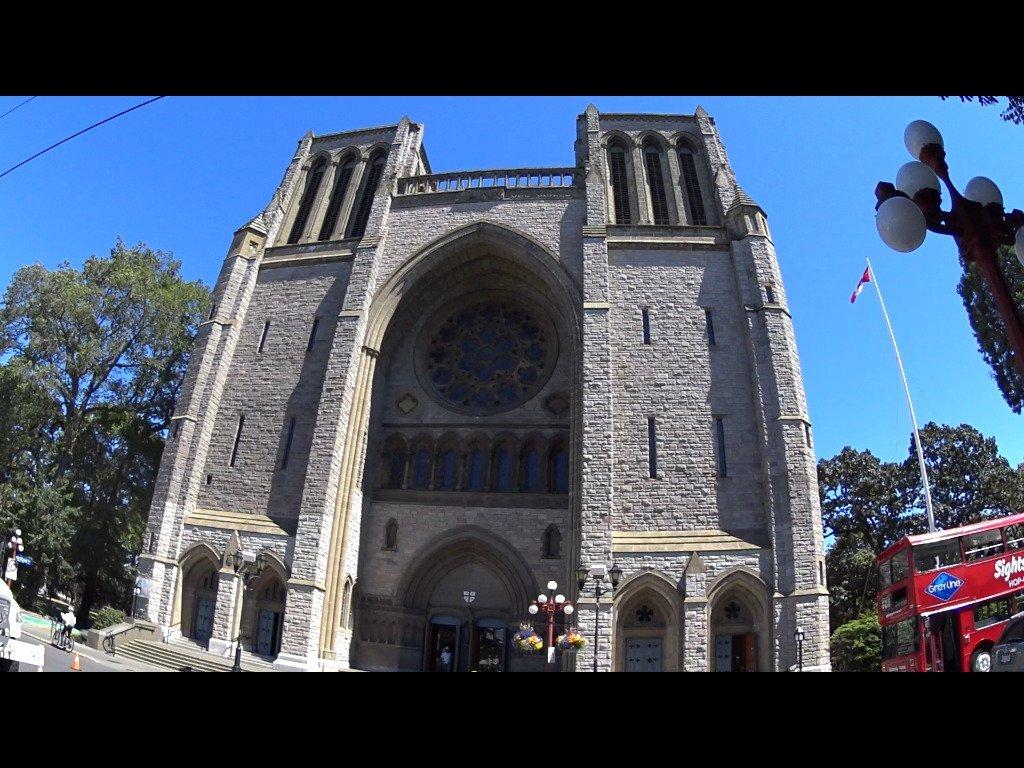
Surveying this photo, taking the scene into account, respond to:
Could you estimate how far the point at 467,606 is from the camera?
63.1 feet

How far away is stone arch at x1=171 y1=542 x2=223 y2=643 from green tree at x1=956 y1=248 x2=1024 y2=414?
19889 millimetres

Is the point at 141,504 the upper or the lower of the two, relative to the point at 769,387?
lower

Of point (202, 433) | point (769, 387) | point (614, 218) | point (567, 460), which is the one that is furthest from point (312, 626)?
point (614, 218)

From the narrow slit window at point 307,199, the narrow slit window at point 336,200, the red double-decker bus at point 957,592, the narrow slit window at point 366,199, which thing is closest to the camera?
the red double-decker bus at point 957,592

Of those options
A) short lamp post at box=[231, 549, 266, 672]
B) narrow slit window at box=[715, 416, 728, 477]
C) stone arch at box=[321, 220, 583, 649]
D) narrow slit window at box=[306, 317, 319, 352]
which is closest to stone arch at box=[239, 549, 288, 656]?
short lamp post at box=[231, 549, 266, 672]

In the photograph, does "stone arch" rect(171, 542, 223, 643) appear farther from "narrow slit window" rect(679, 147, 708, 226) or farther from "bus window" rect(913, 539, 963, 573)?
"narrow slit window" rect(679, 147, 708, 226)

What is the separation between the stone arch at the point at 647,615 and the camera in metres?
15.9

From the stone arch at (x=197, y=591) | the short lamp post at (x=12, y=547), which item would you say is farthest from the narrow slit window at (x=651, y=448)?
the short lamp post at (x=12, y=547)

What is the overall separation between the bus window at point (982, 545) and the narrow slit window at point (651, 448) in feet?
24.4

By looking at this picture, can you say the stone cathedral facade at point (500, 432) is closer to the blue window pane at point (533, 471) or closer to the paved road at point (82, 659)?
the blue window pane at point (533, 471)
